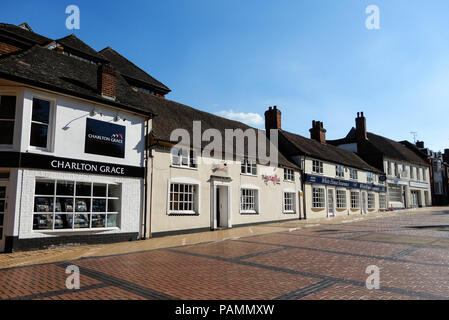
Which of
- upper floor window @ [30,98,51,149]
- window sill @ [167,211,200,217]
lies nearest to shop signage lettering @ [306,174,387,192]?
window sill @ [167,211,200,217]

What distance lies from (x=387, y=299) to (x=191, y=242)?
26.6ft

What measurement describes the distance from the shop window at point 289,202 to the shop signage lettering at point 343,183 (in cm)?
228

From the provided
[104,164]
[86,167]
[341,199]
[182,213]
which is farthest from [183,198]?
[341,199]

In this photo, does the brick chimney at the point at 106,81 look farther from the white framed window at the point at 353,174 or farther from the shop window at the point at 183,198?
the white framed window at the point at 353,174

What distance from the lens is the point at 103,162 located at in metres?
12.0

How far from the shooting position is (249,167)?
1944 centimetres

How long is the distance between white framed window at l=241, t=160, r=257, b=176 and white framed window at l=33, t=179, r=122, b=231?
28.0 ft

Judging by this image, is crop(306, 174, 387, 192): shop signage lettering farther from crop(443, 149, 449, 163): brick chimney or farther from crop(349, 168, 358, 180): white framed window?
crop(443, 149, 449, 163): brick chimney

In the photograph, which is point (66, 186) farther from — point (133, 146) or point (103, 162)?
point (133, 146)

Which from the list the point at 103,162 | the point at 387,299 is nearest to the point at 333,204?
the point at 103,162

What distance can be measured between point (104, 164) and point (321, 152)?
2171 cm

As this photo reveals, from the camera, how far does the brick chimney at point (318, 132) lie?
3262 centimetres

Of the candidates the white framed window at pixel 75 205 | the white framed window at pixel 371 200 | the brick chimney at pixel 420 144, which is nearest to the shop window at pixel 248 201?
the white framed window at pixel 75 205

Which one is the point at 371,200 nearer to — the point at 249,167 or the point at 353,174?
the point at 353,174
